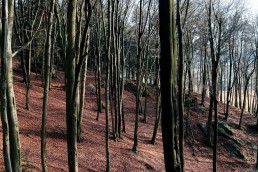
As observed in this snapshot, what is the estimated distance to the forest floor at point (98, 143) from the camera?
1216 cm

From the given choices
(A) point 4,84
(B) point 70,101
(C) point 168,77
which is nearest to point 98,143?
(B) point 70,101

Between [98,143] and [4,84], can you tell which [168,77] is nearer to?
[4,84]

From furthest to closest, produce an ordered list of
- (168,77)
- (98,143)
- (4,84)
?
(98,143) → (4,84) → (168,77)

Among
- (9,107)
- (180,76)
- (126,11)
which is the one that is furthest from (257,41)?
(9,107)

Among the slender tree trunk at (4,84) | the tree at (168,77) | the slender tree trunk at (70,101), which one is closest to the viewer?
the tree at (168,77)

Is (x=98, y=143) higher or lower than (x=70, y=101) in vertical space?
lower

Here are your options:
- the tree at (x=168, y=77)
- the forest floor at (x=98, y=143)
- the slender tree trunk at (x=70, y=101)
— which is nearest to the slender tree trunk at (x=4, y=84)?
the slender tree trunk at (x=70, y=101)

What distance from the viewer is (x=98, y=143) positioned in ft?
49.0

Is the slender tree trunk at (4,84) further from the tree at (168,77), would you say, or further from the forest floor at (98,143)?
the forest floor at (98,143)

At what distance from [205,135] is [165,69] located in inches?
775

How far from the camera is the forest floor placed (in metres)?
12.2

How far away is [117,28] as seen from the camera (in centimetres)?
1678

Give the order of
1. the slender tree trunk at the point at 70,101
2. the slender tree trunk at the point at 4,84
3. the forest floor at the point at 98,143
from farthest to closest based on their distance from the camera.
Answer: the forest floor at the point at 98,143
the slender tree trunk at the point at 70,101
the slender tree trunk at the point at 4,84

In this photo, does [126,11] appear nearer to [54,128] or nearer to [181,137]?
[54,128]
